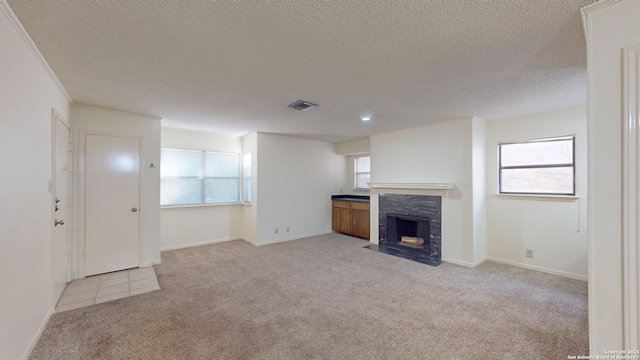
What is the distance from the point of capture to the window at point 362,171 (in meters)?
6.74

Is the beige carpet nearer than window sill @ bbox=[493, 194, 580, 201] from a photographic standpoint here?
Yes

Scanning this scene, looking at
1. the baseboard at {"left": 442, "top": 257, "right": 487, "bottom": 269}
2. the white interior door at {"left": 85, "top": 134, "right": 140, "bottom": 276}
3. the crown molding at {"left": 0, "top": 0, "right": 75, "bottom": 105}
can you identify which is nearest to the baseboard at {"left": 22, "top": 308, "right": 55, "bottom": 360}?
the white interior door at {"left": 85, "top": 134, "right": 140, "bottom": 276}

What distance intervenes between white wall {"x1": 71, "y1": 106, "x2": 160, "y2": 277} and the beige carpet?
454 mm

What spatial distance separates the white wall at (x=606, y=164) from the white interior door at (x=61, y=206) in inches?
175

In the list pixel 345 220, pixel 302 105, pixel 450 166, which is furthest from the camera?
pixel 345 220

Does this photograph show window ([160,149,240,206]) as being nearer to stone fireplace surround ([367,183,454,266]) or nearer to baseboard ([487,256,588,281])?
stone fireplace surround ([367,183,454,266])

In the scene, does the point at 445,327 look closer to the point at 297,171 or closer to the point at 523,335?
the point at 523,335

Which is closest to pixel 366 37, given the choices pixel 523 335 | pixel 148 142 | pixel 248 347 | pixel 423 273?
pixel 248 347

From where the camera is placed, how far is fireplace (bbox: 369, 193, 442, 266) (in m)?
4.44

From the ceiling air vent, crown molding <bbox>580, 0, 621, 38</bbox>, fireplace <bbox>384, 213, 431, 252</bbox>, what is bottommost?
fireplace <bbox>384, 213, 431, 252</bbox>

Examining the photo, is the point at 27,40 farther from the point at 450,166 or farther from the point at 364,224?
the point at 364,224

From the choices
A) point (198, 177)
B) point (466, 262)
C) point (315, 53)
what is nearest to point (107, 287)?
point (198, 177)

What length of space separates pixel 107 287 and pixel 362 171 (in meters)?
5.51

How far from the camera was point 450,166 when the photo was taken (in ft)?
14.2
